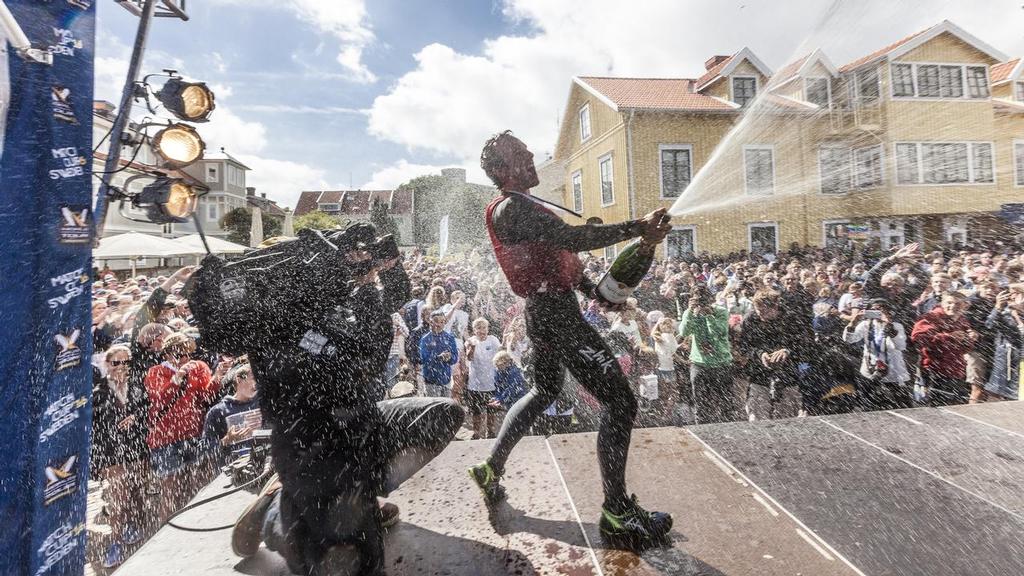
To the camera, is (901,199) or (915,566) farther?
(901,199)

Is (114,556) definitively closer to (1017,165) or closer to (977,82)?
(977,82)

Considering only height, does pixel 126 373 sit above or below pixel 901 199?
below

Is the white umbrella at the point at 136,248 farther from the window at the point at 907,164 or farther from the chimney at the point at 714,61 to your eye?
the window at the point at 907,164

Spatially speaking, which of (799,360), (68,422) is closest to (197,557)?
(68,422)

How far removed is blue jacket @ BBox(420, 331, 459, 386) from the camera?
669 centimetres

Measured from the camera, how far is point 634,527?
98.5 inches

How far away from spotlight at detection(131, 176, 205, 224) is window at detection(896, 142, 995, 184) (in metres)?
25.6

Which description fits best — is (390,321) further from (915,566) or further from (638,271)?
(915,566)

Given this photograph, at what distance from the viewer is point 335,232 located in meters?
2.34

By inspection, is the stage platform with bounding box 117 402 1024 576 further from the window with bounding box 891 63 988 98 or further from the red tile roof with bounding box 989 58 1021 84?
the red tile roof with bounding box 989 58 1021 84

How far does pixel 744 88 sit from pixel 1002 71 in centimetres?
907

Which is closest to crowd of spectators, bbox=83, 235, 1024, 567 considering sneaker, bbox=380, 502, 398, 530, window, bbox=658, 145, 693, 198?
sneaker, bbox=380, 502, 398, 530

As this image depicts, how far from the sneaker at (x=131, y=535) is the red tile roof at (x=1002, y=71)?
1059 inches

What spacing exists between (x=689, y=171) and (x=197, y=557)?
66.1ft
